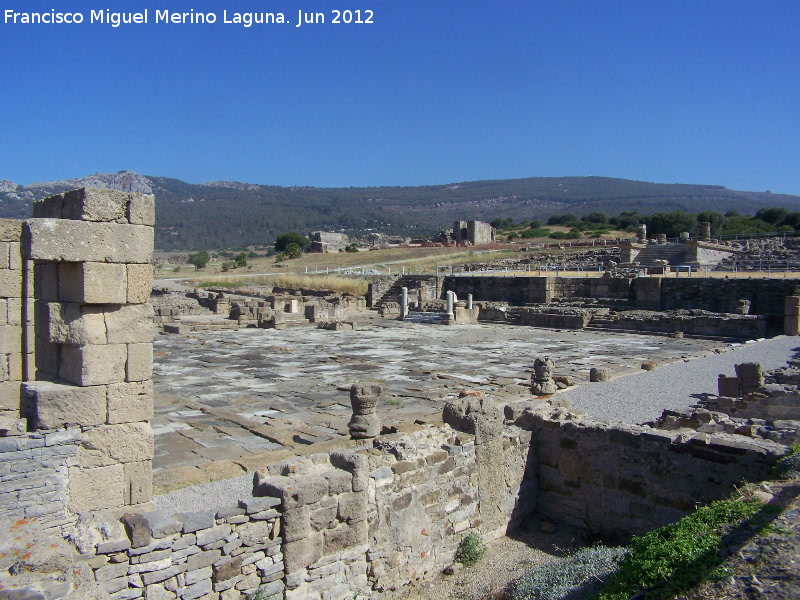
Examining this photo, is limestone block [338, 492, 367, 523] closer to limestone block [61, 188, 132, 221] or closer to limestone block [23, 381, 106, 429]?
limestone block [23, 381, 106, 429]

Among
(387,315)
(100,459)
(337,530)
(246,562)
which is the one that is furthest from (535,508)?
(387,315)

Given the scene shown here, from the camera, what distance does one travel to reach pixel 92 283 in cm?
537

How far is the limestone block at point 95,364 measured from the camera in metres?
5.45

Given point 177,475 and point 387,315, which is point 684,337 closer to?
point 387,315

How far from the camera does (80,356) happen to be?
5.47 meters

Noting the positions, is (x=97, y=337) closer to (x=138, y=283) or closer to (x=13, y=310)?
(x=138, y=283)

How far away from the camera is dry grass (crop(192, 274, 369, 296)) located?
3756 cm

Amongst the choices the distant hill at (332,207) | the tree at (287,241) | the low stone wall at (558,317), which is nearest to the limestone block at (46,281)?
the low stone wall at (558,317)

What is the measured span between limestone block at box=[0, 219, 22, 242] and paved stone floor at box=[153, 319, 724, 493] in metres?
2.89

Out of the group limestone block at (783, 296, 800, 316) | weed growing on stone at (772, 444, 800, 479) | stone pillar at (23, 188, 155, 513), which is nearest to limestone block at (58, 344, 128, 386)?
stone pillar at (23, 188, 155, 513)

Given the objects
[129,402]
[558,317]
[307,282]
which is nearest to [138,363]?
[129,402]

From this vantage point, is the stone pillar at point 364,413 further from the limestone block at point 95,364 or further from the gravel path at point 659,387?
the limestone block at point 95,364

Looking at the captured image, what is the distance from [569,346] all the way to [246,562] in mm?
15711

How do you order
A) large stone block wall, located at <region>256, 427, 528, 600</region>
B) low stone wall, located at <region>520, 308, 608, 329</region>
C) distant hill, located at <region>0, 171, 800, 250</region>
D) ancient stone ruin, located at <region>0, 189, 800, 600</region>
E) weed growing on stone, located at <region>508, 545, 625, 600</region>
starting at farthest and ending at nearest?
distant hill, located at <region>0, 171, 800, 250</region>
low stone wall, located at <region>520, 308, 608, 329</region>
large stone block wall, located at <region>256, 427, 528, 600</region>
weed growing on stone, located at <region>508, 545, 625, 600</region>
ancient stone ruin, located at <region>0, 189, 800, 600</region>
